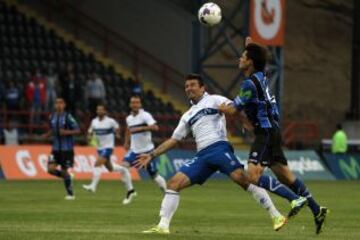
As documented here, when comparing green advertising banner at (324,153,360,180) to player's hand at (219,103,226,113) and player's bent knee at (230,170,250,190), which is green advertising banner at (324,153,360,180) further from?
player's hand at (219,103,226,113)

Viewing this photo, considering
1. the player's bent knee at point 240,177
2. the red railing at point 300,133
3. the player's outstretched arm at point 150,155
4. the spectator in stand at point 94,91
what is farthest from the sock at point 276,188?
the red railing at point 300,133

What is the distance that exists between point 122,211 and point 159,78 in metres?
27.7

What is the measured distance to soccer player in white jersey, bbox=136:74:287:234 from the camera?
16.0m

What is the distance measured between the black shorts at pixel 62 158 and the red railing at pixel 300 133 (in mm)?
18670

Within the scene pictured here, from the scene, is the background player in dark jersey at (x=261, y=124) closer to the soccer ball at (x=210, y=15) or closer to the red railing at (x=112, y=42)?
the soccer ball at (x=210, y=15)

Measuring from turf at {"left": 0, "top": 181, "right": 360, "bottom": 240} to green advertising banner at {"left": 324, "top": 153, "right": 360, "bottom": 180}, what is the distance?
981 centimetres

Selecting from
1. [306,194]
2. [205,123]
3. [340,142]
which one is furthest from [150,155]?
[340,142]

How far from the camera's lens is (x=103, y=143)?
32000 mm

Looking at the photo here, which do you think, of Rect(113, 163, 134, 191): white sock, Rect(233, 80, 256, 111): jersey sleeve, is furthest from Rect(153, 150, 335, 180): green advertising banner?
Rect(233, 80, 256, 111): jersey sleeve

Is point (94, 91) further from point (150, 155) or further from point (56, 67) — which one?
point (150, 155)

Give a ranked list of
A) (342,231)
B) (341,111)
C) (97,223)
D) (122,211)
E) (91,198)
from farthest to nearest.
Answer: (341,111)
(91,198)
(122,211)
(97,223)
(342,231)

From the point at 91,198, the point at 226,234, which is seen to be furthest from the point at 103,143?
the point at 226,234

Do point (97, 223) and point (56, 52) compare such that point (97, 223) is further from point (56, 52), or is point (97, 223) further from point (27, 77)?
point (56, 52)

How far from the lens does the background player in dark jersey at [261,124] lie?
52.5ft
